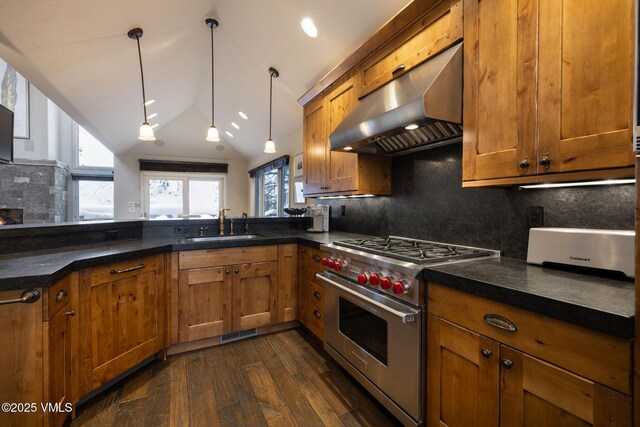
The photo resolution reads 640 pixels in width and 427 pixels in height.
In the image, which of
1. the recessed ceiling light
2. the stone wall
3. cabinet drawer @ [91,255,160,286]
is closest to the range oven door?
cabinet drawer @ [91,255,160,286]

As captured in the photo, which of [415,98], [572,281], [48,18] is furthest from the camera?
[48,18]

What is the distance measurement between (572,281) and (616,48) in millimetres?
827

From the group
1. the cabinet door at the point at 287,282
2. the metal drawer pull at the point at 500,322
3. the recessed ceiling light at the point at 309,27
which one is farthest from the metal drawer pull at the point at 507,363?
the recessed ceiling light at the point at 309,27

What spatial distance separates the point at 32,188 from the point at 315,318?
7.05 meters

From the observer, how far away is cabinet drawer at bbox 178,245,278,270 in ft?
7.49

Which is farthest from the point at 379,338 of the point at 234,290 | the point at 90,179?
the point at 90,179

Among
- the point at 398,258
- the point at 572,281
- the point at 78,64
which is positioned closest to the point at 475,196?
the point at 398,258

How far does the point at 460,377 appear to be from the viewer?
1.22 m

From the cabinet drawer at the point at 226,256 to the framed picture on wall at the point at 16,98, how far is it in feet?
22.4

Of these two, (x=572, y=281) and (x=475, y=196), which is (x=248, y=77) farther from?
(x=572, y=281)

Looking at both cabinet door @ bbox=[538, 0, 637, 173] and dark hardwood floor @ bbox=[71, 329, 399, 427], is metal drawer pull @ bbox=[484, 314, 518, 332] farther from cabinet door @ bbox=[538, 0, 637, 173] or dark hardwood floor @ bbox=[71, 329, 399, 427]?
dark hardwood floor @ bbox=[71, 329, 399, 427]

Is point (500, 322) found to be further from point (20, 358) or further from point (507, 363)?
point (20, 358)

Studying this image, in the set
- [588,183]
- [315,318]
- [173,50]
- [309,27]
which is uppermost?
[173,50]

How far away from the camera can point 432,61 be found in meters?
1.59
